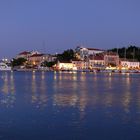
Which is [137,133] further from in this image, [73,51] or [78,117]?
[73,51]

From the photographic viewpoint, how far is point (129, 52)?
152 metres

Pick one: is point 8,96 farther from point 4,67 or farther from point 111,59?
point 4,67

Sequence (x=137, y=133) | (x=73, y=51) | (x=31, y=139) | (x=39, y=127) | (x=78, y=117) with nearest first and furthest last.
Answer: (x=31, y=139) → (x=137, y=133) → (x=39, y=127) → (x=78, y=117) → (x=73, y=51)

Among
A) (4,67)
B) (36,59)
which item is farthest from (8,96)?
(36,59)

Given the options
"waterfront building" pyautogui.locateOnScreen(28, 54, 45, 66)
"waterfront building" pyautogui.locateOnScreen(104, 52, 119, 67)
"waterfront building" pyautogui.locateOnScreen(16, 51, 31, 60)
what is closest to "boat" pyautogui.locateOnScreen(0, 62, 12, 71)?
"waterfront building" pyautogui.locateOnScreen(28, 54, 45, 66)

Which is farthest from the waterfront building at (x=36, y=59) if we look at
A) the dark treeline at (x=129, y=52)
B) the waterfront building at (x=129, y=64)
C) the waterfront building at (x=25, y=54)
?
the waterfront building at (x=129, y=64)

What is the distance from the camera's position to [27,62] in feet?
537

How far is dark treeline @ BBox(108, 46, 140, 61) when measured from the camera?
145 metres

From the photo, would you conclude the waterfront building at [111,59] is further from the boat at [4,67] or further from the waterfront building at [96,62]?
the boat at [4,67]

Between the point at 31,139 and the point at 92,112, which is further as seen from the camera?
the point at 92,112

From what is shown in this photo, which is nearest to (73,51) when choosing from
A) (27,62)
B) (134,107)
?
(27,62)

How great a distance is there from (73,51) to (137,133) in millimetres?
135868

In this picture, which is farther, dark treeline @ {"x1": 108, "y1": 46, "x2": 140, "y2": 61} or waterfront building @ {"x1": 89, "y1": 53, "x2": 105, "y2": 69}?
dark treeline @ {"x1": 108, "y1": 46, "x2": 140, "y2": 61}

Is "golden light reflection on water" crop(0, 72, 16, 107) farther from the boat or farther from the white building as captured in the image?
the boat
